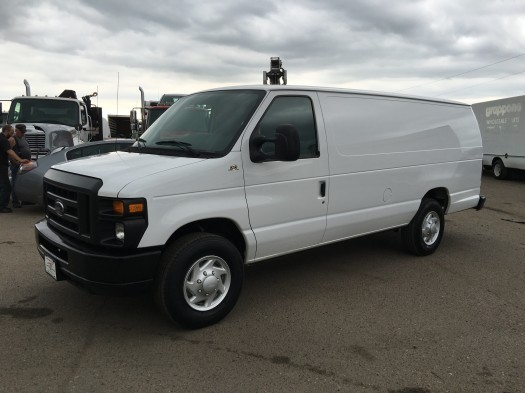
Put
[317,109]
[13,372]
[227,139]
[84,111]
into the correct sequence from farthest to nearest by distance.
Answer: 1. [84,111]
2. [317,109]
3. [227,139]
4. [13,372]

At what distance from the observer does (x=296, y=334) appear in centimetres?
390

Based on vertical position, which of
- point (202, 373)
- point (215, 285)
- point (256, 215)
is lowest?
point (202, 373)

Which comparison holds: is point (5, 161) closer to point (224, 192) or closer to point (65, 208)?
point (65, 208)

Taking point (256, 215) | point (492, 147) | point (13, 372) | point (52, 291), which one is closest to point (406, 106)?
point (256, 215)

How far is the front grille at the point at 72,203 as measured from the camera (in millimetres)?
3527

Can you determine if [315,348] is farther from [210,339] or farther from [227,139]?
[227,139]

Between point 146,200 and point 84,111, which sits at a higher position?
point 84,111

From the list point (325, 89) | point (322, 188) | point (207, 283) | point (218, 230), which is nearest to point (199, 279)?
point (207, 283)

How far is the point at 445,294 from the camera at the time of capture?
16.0 feet

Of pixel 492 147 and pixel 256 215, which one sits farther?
pixel 492 147

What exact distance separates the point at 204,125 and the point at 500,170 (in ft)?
53.2

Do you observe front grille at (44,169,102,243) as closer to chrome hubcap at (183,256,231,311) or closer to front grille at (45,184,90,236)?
front grille at (45,184,90,236)

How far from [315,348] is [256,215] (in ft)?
4.05

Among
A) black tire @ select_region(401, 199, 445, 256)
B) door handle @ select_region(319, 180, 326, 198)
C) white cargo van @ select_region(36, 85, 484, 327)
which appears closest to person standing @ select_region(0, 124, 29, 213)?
white cargo van @ select_region(36, 85, 484, 327)
